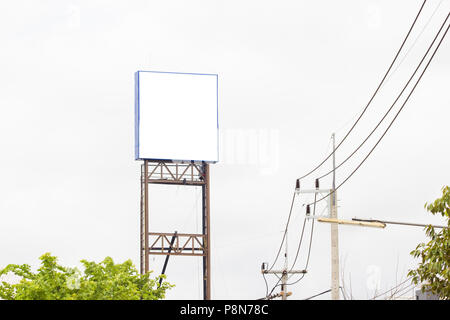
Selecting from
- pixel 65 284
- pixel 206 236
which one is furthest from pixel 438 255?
pixel 206 236

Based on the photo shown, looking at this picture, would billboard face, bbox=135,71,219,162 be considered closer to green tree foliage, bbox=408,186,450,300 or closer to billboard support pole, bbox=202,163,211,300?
billboard support pole, bbox=202,163,211,300

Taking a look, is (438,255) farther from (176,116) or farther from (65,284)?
(176,116)

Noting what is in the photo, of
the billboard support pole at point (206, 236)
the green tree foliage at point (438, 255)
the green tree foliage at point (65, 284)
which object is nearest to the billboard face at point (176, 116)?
the billboard support pole at point (206, 236)

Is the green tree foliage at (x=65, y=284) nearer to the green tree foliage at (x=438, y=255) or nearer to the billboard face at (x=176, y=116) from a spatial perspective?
the green tree foliage at (x=438, y=255)

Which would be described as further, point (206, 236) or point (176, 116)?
point (176, 116)

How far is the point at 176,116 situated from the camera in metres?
66.2

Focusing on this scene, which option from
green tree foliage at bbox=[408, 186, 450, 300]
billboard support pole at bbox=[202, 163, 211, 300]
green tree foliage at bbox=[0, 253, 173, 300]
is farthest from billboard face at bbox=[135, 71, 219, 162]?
green tree foliage at bbox=[408, 186, 450, 300]

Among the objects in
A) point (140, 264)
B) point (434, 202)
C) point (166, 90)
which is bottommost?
point (140, 264)

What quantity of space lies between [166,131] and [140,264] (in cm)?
978

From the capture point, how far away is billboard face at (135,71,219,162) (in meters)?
64.8
